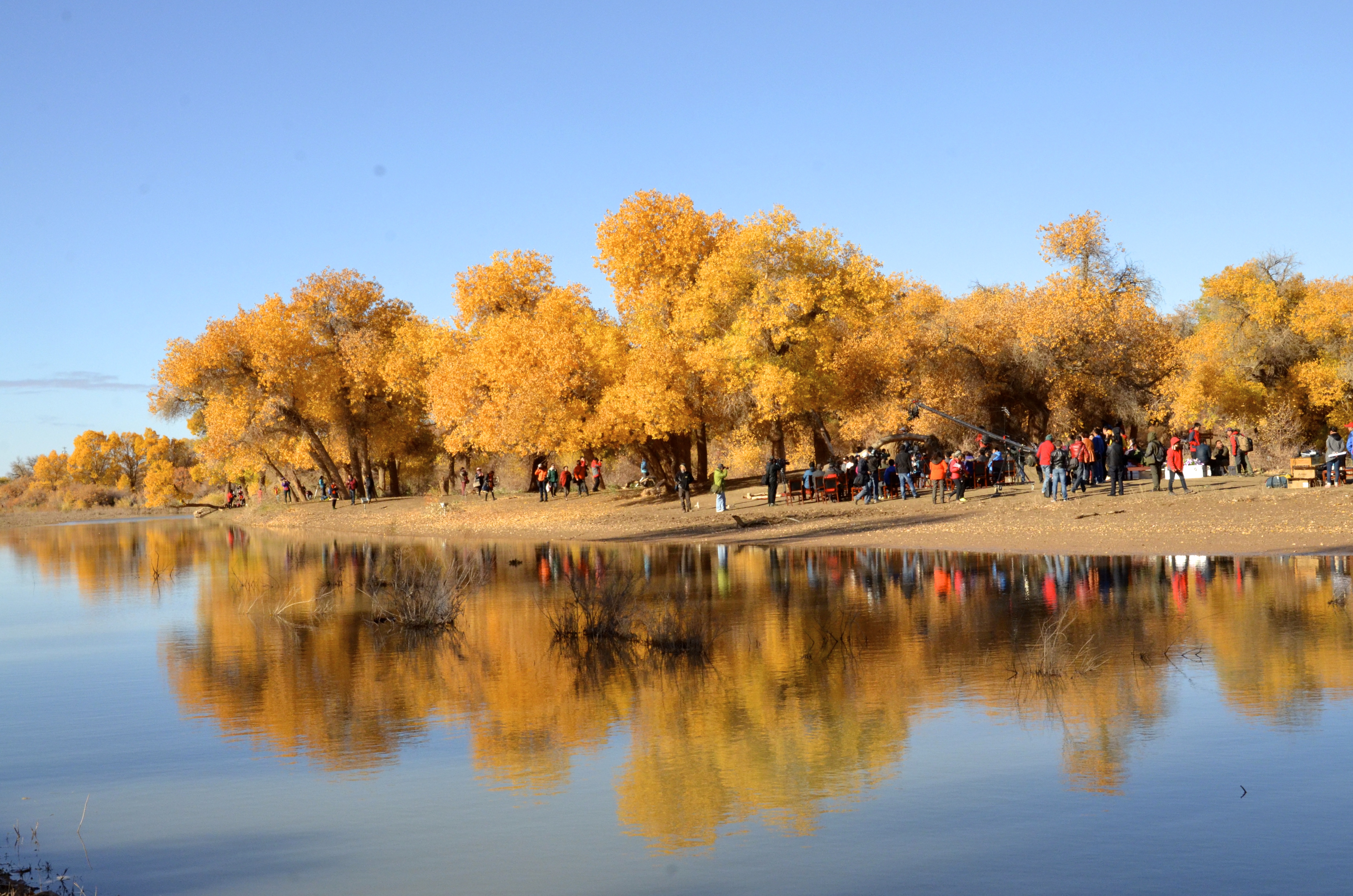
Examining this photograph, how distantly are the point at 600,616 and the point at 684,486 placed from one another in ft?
82.0

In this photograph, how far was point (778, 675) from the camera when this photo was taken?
13.2 m

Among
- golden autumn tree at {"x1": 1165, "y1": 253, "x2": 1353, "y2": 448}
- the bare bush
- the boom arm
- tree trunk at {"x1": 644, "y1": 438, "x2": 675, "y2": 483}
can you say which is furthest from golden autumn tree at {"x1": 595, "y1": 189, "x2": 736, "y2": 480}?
the bare bush

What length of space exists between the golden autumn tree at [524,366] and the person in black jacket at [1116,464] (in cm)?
1893

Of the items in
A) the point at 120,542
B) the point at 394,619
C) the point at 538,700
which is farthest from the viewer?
the point at 120,542

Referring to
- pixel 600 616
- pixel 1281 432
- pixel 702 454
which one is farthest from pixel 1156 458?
pixel 702 454

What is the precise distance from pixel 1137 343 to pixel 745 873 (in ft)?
160

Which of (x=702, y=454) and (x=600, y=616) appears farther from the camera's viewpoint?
(x=702, y=454)

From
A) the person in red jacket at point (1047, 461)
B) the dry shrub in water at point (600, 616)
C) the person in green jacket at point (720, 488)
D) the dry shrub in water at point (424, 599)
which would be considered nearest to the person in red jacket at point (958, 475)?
the person in red jacket at point (1047, 461)

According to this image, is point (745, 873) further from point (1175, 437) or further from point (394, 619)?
point (1175, 437)

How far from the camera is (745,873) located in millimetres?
7324

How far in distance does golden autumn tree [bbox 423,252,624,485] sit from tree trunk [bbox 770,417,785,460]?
646 centimetres

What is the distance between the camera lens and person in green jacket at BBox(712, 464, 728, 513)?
132 ft

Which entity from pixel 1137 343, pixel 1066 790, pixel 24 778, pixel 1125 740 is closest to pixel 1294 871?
pixel 1066 790

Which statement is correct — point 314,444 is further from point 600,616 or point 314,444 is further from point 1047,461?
point 600,616
